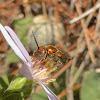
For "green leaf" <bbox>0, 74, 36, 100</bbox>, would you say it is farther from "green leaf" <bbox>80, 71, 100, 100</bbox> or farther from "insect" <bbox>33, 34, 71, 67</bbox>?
"green leaf" <bbox>80, 71, 100, 100</bbox>

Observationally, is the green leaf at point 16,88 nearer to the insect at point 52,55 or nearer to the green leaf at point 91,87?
the insect at point 52,55

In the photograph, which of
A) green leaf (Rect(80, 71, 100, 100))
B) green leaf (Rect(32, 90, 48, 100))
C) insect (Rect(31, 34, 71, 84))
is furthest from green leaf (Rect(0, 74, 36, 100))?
green leaf (Rect(80, 71, 100, 100))

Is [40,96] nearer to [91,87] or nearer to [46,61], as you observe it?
[91,87]

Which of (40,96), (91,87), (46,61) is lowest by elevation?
(91,87)

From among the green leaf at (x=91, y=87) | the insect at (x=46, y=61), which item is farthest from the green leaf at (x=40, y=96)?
the insect at (x=46, y=61)

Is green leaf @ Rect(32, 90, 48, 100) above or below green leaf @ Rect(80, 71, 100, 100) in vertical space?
above

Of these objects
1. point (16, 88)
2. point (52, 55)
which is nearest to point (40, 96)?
point (52, 55)

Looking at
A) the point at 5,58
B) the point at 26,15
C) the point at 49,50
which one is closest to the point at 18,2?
the point at 26,15

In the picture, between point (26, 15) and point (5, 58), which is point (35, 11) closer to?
point (26, 15)
